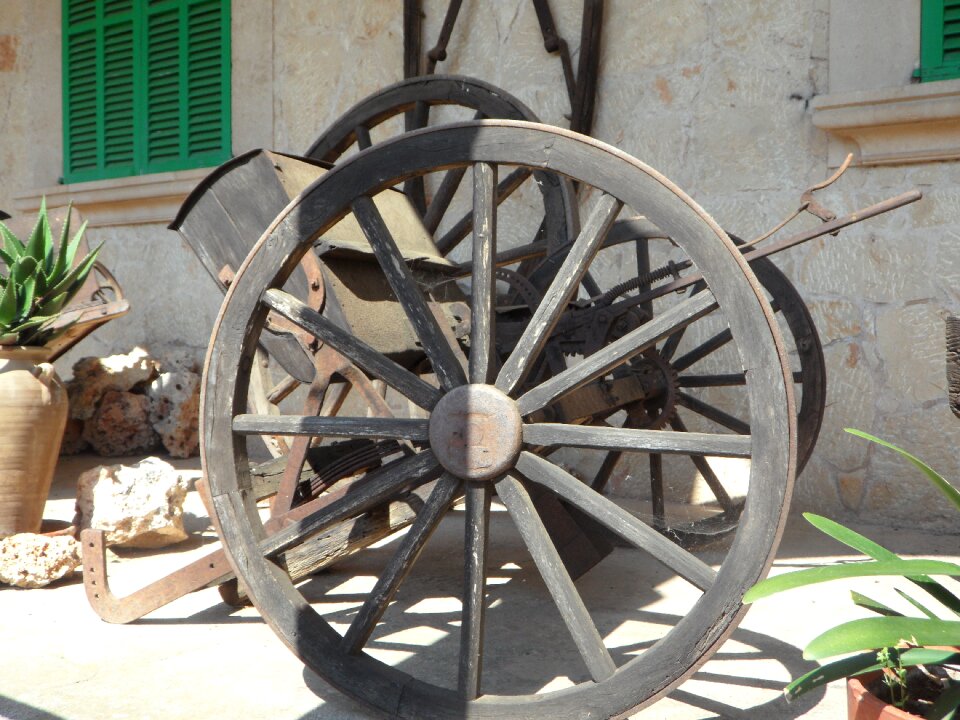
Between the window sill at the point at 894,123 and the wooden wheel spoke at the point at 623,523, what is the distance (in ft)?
7.84

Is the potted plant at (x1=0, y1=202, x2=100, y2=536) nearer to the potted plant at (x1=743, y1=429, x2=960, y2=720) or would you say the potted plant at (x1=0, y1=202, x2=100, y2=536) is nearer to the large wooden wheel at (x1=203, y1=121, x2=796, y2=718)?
the large wooden wheel at (x1=203, y1=121, x2=796, y2=718)

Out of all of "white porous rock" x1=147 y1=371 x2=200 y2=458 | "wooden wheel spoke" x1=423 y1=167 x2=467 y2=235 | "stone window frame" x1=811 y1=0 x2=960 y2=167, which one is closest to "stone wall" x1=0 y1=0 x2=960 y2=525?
"stone window frame" x1=811 y1=0 x2=960 y2=167

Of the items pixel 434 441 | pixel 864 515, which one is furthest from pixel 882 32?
pixel 434 441

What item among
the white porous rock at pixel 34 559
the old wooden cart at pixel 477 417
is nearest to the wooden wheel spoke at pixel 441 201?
the old wooden cart at pixel 477 417

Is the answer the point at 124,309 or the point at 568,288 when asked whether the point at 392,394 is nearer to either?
the point at 124,309

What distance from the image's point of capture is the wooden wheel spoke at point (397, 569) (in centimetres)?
186

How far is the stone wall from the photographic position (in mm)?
3562

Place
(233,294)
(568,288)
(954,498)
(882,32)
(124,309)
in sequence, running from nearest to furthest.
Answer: (954,498) < (568,288) < (233,294) < (882,32) < (124,309)

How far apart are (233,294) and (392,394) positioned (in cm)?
276

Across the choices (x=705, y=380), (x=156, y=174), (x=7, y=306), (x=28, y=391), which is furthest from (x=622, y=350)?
(x=156, y=174)

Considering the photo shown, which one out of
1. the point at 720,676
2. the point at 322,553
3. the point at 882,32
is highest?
the point at 882,32

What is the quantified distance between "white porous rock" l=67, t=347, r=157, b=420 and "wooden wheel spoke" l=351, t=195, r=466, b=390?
11.4 feet

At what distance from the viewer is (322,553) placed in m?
2.43

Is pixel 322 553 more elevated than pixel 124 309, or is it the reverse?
pixel 124 309
